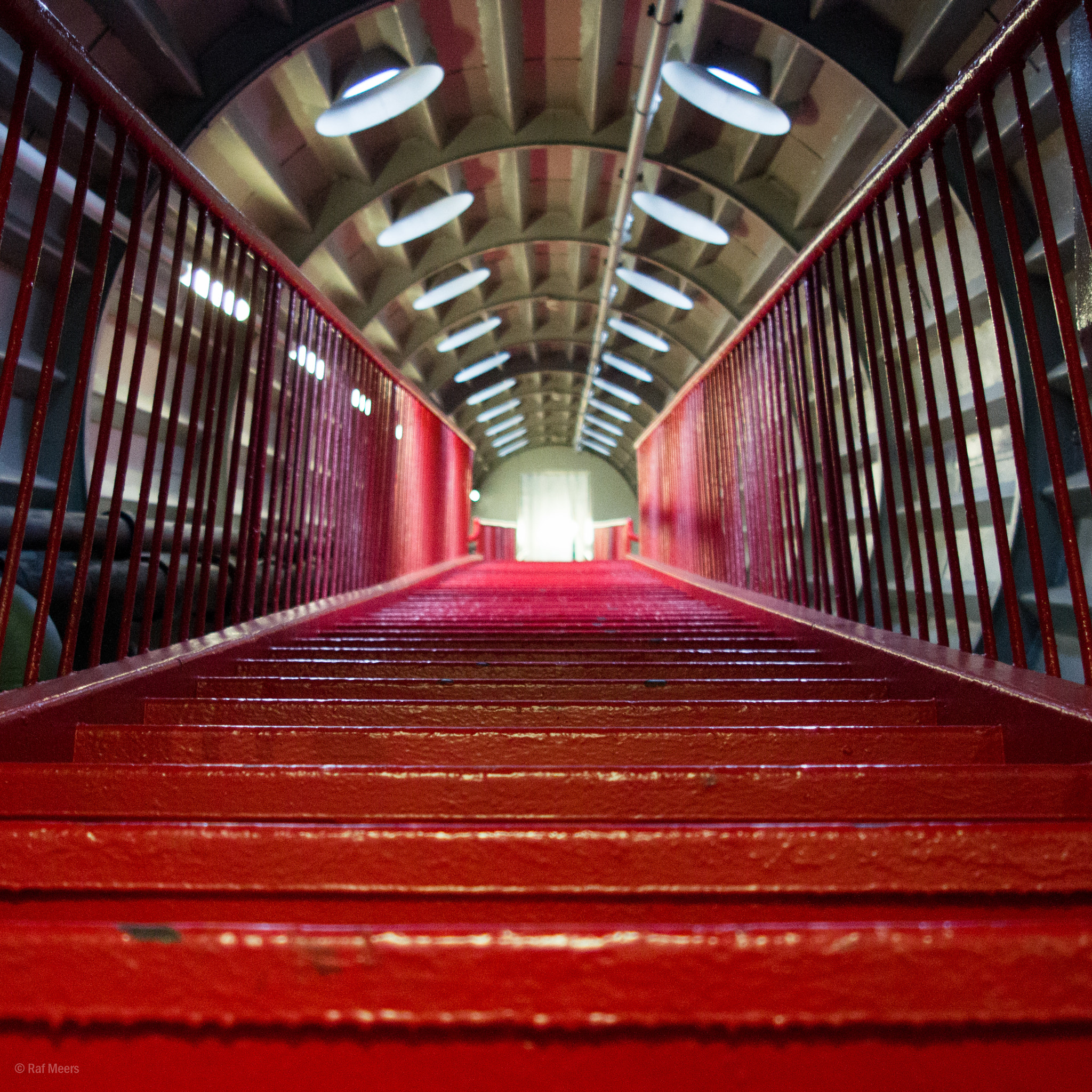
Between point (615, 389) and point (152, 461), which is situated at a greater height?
point (615, 389)

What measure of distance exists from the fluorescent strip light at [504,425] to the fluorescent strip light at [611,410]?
248 centimetres

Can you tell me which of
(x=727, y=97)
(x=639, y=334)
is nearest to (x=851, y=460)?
(x=727, y=97)

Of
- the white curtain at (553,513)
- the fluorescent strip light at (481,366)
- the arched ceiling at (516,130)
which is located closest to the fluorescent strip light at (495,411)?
the fluorescent strip light at (481,366)

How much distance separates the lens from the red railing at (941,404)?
172 centimetres

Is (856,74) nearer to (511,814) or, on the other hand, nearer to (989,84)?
(989,84)

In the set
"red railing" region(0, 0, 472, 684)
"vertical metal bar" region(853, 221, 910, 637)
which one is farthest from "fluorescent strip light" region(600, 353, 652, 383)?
"vertical metal bar" region(853, 221, 910, 637)

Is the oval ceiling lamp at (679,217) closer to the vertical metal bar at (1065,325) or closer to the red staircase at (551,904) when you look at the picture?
the vertical metal bar at (1065,325)

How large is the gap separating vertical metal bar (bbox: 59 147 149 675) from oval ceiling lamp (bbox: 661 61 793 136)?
15.8 ft

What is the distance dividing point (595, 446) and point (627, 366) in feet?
30.0

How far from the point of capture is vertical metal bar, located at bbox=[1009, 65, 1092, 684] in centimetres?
150

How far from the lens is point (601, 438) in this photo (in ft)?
71.8

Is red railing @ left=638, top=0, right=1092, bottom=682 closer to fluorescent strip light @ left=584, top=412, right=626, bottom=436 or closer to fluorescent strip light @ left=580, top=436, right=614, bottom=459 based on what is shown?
fluorescent strip light @ left=584, top=412, right=626, bottom=436

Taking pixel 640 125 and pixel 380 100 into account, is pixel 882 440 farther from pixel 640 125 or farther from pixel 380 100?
pixel 640 125

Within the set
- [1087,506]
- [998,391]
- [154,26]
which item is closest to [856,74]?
[998,391]
